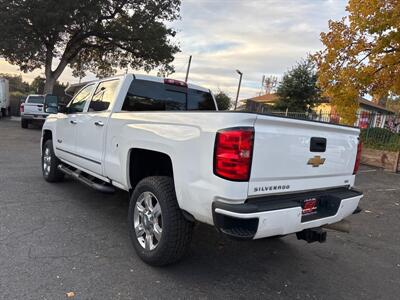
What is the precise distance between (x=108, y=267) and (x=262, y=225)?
1624mm

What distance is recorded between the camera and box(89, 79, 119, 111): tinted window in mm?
4863

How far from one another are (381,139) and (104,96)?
11.8 metres

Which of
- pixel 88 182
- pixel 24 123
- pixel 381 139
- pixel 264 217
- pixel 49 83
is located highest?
pixel 49 83

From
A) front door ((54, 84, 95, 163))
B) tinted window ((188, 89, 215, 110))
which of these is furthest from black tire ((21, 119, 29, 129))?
tinted window ((188, 89, 215, 110))

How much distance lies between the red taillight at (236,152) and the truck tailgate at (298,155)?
0.06 meters

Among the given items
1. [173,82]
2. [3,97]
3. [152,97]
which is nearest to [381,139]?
[173,82]

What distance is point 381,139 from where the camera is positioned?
44.7 ft

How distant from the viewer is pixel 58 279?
10.5 feet

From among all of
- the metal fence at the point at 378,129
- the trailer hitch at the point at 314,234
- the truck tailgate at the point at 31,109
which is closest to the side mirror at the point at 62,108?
the trailer hitch at the point at 314,234

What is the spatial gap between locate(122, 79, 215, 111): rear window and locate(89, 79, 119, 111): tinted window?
0.26 m

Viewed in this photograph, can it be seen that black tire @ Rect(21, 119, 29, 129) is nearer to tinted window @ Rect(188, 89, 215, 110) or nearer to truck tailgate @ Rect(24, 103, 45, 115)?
truck tailgate @ Rect(24, 103, 45, 115)

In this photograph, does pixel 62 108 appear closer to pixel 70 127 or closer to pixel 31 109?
pixel 70 127

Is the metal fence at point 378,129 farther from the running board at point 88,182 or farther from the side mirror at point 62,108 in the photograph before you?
the running board at point 88,182

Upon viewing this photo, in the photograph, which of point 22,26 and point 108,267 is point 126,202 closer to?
point 108,267
